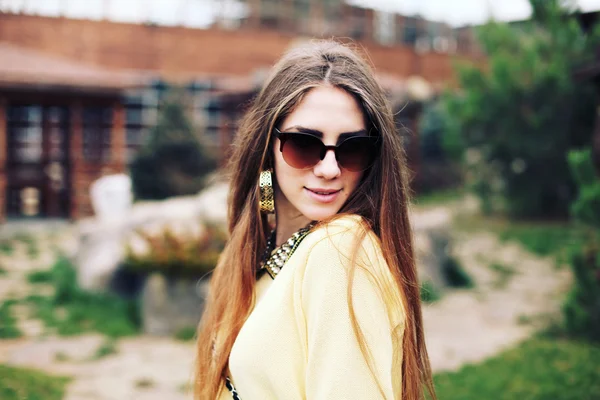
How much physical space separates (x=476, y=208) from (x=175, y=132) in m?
7.48

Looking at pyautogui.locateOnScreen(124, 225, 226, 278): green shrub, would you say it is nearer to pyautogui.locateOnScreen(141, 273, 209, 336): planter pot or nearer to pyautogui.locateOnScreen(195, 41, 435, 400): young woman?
pyautogui.locateOnScreen(141, 273, 209, 336): planter pot

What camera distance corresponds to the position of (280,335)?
1.23m

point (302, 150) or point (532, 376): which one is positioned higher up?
point (302, 150)

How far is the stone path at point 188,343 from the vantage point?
4.45m

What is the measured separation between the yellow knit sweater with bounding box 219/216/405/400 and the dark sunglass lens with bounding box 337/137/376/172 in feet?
0.52

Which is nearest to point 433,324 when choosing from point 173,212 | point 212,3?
point 173,212

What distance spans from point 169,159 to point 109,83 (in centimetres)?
311

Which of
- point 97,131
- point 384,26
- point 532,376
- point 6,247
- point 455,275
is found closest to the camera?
point 532,376

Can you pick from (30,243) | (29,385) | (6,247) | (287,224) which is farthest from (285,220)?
(30,243)

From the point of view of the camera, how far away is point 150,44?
16031 mm

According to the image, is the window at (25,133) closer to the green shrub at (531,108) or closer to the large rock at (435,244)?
the green shrub at (531,108)

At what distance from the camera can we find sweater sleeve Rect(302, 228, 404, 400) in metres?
1.12

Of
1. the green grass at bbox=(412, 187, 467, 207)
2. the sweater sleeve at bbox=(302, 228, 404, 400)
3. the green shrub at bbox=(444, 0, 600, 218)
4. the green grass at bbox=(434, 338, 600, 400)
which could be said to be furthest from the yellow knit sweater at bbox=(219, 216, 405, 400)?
the green grass at bbox=(412, 187, 467, 207)

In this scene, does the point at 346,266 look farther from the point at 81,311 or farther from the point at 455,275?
the point at 455,275
